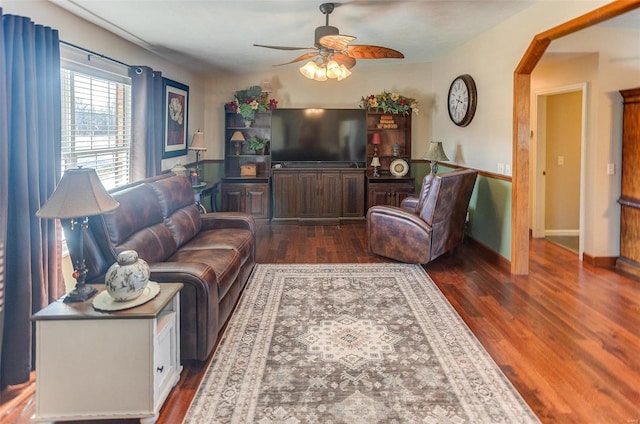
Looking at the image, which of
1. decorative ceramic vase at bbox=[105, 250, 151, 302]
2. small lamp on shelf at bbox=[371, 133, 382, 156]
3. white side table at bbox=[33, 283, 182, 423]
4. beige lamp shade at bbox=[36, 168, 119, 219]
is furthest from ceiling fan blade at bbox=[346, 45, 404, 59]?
small lamp on shelf at bbox=[371, 133, 382, 156]

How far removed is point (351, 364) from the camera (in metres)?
2.74

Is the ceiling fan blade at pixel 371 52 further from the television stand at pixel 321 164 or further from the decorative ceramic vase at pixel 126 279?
the television stand at pixel 321 164

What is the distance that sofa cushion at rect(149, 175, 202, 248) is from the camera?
3.76 metres

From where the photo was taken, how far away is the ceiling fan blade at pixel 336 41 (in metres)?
3.51

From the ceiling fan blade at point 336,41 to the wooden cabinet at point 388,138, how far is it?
12.6 feet

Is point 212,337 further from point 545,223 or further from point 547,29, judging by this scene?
point 545,223

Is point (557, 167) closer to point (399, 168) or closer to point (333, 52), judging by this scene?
point (399, 168)

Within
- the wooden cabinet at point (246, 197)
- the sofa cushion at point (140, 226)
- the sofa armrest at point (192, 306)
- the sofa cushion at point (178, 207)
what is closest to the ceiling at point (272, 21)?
the sofa cushion at point (178, 207)

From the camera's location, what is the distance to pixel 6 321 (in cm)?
258

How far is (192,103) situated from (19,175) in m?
4.65

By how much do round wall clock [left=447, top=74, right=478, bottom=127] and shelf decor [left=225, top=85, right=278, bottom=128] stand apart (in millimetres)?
2936

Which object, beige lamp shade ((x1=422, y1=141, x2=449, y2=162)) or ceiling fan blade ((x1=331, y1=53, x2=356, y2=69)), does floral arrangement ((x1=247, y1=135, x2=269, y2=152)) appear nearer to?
beige lamp shade ((x1=422, y1=141, x2=449, y2=162))

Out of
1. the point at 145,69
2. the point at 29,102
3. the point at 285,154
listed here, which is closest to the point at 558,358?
the point at 29,102

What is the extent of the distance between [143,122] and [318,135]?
135 inches
